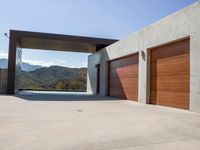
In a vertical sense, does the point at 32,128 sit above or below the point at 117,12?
below

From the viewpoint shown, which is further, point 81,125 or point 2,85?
point 2,85

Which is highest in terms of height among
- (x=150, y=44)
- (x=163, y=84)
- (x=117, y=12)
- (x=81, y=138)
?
(x=117, y=12)

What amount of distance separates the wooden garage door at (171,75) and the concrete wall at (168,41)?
35 centimetres

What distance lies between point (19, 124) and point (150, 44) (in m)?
8.13

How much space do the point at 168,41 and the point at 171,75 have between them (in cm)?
151

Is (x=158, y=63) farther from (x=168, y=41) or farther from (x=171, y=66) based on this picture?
(x=168, y=41)

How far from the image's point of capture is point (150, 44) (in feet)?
39.5

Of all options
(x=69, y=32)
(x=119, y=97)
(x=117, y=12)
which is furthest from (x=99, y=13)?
(x=69, y=32)

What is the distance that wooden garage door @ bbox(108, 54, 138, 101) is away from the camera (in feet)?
46.1

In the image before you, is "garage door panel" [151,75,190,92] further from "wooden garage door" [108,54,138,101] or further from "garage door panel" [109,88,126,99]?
"garage door panel" [109,88,126,99]

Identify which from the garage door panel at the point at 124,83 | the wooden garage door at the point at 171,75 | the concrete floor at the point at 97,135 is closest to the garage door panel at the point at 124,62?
the garage door panel at the point at 124,83

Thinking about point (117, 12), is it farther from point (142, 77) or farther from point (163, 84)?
point (163, 84)

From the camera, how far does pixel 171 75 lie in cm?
1049

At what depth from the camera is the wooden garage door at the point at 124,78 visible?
46.1 feet
